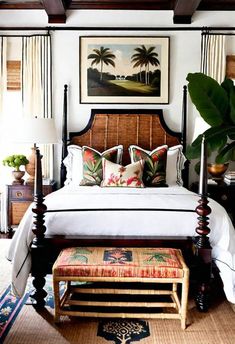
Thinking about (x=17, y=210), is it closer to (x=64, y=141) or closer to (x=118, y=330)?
(x=64, y=141)

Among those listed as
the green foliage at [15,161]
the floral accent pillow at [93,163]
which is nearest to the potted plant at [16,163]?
the green foliage at [15,161]

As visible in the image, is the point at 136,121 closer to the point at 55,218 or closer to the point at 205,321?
the point at 55,218

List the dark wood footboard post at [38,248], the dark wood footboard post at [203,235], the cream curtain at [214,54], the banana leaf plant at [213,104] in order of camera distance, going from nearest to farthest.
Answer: the dark wood footboard post at [203,235] < the dark wood footboard post at [38,248] < the banana leaf plant at [213,104] < the cream curtain at [214,54]

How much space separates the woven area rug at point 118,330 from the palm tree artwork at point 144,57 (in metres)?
3.14

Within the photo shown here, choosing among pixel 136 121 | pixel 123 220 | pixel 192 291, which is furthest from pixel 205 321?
pixel 136 121

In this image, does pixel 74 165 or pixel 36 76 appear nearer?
pixel 74 165

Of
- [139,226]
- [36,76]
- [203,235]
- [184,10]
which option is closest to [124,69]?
[184,10]

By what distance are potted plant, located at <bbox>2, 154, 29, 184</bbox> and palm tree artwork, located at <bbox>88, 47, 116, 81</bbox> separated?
4.87ft

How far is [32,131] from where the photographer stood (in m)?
4.61

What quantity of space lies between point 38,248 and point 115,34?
3156 millimetres

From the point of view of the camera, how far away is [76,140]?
5.09 m

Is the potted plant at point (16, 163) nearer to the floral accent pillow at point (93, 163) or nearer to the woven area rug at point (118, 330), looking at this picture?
the floral accent pillow at point (93, 163)

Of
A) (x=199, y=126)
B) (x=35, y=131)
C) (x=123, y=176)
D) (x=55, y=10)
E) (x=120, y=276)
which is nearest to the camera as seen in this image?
(x=120, y=276)

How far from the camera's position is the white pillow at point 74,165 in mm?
4648
